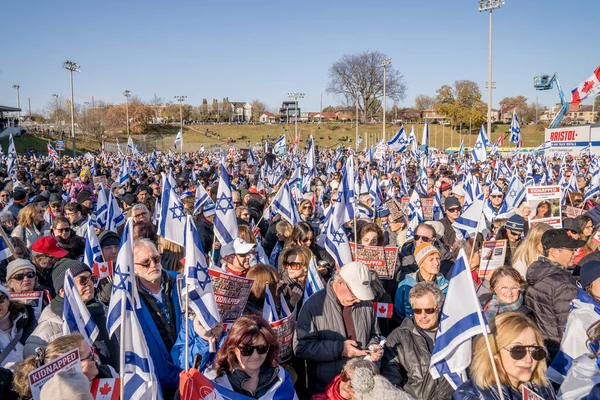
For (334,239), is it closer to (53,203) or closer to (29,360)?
(29,360)

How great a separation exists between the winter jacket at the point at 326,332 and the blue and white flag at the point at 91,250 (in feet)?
9.91

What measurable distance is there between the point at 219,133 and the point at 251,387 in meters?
80.0

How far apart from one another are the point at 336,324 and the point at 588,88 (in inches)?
577

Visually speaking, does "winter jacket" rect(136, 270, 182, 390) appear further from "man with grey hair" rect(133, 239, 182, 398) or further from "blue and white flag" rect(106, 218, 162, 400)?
"blue and white flag" rect(106, 218, 162, 400)

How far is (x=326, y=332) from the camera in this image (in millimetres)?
3836

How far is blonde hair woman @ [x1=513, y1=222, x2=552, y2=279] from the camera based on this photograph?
5.37 meters

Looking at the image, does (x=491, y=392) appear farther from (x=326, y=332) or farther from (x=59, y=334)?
(x=59, y=334)

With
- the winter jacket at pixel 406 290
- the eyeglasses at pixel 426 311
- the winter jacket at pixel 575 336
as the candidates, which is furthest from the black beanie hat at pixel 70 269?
the winter jacket at pixel 575 336

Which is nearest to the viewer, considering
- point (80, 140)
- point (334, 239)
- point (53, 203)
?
point (334, 239)

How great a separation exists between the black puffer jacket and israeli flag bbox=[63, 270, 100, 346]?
3627 millimetres

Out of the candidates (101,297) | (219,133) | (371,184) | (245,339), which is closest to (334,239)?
(101,297)

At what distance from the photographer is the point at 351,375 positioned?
3.03 m

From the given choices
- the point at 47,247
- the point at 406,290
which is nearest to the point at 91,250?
the point at 47,247

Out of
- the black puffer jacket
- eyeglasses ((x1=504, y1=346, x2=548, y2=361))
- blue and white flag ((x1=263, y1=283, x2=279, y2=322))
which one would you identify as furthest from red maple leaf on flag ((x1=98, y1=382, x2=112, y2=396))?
the black puffer jacket
